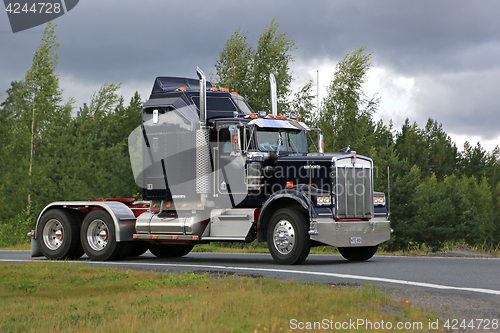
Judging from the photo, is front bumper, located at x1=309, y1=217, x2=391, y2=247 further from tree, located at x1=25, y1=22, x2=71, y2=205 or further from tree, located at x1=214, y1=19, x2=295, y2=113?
tree, located at x1=25, y1=22, x2=71, y2=205

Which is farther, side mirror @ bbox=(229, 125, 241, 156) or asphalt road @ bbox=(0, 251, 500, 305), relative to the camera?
side mirror @ bbox=(229, 125, 241, 156)

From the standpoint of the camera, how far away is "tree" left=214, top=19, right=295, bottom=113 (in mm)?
38000

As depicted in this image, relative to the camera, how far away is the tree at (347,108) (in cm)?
3947

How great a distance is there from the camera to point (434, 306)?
7852 mm

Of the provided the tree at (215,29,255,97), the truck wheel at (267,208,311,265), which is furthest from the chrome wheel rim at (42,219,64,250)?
the tree at (215,29,255,97)

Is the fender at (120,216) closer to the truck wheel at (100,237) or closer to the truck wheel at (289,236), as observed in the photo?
the truck wheel at (100,237)

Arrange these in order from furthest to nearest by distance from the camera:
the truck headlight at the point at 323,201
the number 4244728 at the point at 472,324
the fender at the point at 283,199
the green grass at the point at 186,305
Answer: the truck headlight at the point at 323,201, the fender at the point at 283,199, the green grass at the point at 186,305, the number 4244728 at the point at 472,324

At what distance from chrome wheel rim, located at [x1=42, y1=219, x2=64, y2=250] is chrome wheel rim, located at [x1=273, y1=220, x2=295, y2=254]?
A: 683 cm

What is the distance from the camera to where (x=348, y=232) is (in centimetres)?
1384

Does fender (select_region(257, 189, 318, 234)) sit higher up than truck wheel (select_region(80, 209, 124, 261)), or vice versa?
fender (select_region(257, 189, 318, 234))

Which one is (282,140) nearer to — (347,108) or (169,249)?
(169,249)

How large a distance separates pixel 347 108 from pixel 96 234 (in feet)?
85.0

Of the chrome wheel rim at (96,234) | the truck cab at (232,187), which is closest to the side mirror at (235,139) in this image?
the truck cab at (232,187)

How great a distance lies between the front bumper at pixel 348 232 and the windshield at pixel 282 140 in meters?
2.62
